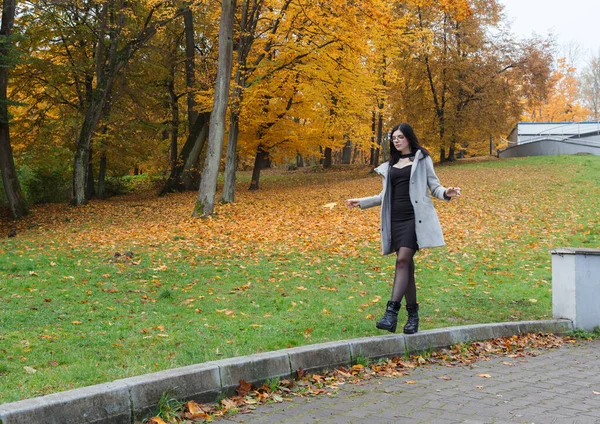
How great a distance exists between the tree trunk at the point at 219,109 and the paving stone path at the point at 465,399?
1216cm

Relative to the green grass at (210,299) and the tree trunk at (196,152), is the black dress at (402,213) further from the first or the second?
the tree trunk at (196,152)

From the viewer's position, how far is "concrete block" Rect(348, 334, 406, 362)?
18.2 feet

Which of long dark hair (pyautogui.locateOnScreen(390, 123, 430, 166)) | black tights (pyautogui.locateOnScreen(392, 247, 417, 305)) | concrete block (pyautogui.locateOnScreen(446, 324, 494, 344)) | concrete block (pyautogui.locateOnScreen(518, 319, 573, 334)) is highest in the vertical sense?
long dark hair (pyautogui.locateOnScreen(390, 123, 430, 166))

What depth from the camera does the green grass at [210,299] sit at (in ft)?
17.2

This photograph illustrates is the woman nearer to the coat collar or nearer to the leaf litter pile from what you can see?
the coat collar

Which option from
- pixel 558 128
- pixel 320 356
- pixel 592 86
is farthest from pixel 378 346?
pixel 592 86

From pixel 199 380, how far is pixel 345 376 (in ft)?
4.67

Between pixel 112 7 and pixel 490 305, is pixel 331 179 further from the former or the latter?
pixel 490 305

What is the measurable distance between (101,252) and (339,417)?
29.5 feet

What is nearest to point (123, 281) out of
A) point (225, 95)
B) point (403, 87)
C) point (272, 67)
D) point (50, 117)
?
point (225, 95)

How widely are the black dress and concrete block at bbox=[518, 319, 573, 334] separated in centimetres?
211

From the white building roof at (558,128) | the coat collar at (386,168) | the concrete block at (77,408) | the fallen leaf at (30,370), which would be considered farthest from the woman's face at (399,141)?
the white building roof at (558,128)

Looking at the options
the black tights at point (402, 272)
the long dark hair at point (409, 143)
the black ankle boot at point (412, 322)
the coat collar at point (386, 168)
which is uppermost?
the long dark hair at point (409, 143)

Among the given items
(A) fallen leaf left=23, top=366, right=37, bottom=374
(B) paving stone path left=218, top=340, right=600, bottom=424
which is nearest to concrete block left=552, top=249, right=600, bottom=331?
(B) paving stone path left=218, top=340, right=600, bottom=424
